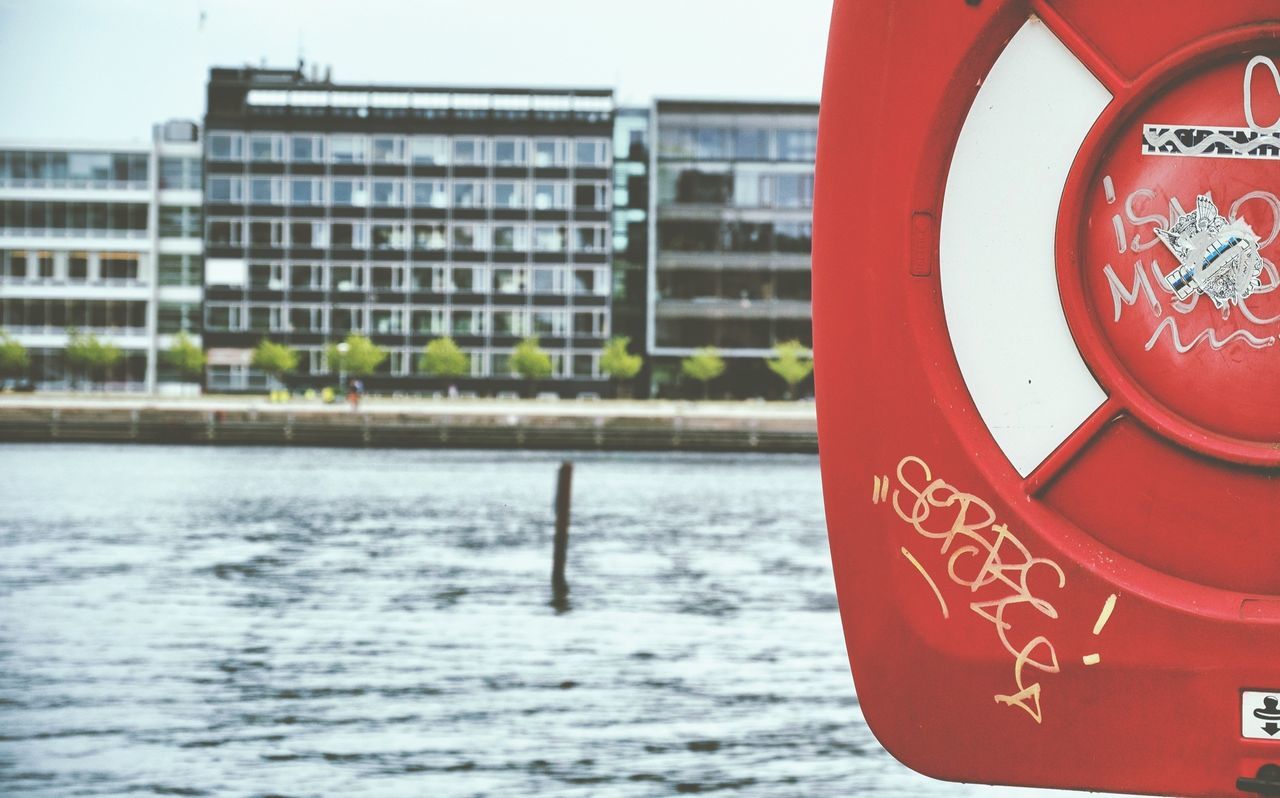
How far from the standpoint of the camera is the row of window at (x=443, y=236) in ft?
279

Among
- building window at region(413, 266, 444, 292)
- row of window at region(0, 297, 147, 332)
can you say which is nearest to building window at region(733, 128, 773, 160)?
building window at region(413, 266, 444, 292)

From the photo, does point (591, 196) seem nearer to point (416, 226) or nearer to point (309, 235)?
point (416, 226)

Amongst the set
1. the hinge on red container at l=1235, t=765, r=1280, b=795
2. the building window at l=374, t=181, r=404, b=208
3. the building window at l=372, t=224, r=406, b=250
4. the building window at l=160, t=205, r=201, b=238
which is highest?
the building window at l=374, t=181, r=404, b=208

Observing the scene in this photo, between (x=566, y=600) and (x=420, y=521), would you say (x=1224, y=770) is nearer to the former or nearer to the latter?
(x=566, y=600)

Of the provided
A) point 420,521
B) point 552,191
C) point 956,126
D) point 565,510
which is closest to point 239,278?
point 552,191

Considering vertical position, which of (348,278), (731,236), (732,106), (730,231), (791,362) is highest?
(732,106)

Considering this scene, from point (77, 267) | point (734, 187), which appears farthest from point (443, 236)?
point (77, 267)

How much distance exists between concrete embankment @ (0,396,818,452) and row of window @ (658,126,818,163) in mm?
21123

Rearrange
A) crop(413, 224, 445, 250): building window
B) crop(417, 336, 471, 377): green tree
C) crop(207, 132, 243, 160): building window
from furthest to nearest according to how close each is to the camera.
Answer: crop(207, 132, 243, 160): building window, crop(413, 224, 445, 250): building window, crop(417, 336, 471, 377): green tree

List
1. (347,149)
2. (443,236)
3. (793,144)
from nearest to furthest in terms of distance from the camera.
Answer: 1. (793,144)
2. (443,236)
3. (347,149)

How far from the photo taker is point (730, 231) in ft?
277

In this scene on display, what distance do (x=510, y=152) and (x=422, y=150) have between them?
4668 mm

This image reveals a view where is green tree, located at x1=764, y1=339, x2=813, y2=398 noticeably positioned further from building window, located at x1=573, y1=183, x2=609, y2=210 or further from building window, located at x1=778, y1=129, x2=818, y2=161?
building window, located at x1=573, y1=183, x2=609, y2=210

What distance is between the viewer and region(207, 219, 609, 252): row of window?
85062 millimetres
